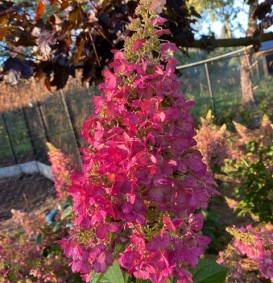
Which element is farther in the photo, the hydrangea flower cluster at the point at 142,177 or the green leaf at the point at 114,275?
the green leaf at the point at 114,275

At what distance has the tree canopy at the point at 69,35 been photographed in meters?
2.25

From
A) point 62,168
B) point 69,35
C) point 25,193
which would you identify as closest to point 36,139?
point 25,193

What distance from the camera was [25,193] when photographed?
929 centimetres

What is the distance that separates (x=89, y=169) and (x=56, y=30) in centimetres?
144

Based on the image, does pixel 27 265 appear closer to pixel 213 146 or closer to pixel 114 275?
pixel 114 275

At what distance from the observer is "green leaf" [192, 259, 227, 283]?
52.8 inches

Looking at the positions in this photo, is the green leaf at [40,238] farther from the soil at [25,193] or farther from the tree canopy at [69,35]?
the soil at [25,193]

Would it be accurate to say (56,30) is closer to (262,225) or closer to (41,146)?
(262,225)

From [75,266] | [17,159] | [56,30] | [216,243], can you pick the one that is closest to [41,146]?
[17,159]

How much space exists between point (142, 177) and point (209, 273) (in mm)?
487


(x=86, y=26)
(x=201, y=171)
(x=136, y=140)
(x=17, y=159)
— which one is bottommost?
(x=17, y=159)

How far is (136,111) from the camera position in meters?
1.08

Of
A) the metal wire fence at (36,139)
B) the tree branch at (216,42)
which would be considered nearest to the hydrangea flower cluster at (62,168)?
the tree branch at (216,42)

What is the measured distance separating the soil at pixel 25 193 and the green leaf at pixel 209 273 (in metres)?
6.16
